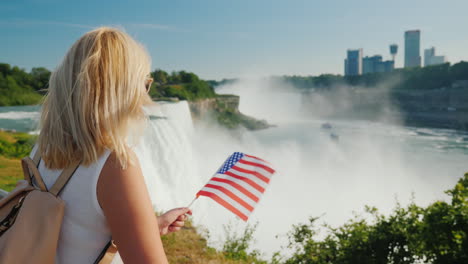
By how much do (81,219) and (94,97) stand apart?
11.8 inches

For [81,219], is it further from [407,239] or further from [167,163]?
[167,163]

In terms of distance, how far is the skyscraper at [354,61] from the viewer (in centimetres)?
12441

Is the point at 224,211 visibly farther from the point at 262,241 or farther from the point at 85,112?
the point at 85,112

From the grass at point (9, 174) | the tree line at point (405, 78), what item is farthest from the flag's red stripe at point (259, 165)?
the tree line at point (405, 78)

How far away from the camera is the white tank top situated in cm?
80

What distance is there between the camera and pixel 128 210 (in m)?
0.76

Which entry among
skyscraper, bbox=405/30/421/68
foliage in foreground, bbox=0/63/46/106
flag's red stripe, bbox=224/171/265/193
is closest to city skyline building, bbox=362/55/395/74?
skyscraper, bbox=405/30/421/68

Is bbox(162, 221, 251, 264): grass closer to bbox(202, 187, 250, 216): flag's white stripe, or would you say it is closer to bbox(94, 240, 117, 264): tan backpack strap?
bbox(202, 187, 250, 216): flag's white stripe

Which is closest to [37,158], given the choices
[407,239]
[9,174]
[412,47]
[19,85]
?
[407,239]

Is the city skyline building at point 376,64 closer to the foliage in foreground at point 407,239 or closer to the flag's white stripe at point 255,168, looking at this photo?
the foliage in foreground at point 407,239

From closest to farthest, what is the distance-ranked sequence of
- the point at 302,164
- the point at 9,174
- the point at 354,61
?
the point at 9,174 < the point at 302,164 < the point at 354,61

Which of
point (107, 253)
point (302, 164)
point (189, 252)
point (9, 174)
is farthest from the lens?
point (302, 164)

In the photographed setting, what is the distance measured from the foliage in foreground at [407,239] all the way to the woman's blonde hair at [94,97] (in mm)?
3099

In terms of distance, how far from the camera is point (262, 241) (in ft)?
45.9
